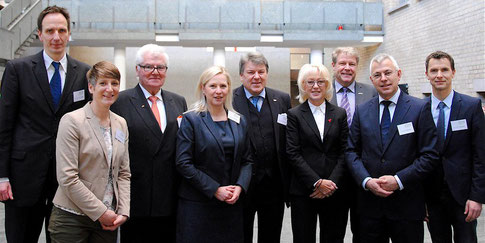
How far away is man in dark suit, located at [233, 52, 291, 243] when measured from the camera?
3.28 m

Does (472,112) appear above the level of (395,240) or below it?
above

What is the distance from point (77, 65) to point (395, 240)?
9.03 feet

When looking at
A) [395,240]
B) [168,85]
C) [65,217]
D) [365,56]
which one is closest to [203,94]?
[65,217]

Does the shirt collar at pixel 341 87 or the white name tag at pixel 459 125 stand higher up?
the shirt collar at pixel 341 87

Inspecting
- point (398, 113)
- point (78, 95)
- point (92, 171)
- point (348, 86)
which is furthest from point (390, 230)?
point (78, 95)

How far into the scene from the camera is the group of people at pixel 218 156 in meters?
2.54

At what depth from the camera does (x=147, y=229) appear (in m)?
3.01

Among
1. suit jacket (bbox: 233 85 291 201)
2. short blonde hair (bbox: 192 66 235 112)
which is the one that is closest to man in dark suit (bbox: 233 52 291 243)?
suit jacket (bbox: 233 85 291 201)

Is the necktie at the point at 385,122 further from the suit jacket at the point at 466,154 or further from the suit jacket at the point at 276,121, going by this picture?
the suit jacket at the point at 276,121

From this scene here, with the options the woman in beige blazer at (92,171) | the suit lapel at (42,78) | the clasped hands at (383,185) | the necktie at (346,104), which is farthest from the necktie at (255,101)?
the suit lapel at (42,78)

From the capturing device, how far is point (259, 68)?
10.8ft

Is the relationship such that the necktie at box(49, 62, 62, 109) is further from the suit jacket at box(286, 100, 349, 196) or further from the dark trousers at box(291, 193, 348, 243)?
the dark trousers at box(291, 193, 348, 243)

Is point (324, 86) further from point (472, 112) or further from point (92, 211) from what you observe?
point (92, 211)

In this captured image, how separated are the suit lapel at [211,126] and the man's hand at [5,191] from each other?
1448mm
